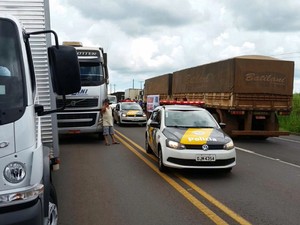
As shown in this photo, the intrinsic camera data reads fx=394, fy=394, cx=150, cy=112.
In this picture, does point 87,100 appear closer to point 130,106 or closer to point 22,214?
point 130,106

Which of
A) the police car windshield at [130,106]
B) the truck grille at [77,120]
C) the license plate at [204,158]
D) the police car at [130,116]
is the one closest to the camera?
the license plate at [204,158]

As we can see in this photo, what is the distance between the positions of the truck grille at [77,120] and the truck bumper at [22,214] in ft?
35.4

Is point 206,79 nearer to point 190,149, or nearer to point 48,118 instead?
point 190,149

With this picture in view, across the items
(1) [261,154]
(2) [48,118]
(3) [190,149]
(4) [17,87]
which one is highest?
(4) [17,87]

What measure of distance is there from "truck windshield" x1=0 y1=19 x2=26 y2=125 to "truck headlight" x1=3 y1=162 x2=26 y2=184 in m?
0.35

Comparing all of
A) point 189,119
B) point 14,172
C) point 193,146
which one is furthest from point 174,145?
point 14,172

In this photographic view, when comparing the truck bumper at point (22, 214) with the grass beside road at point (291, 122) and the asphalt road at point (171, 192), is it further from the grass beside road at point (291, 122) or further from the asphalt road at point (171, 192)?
the grass beside road at point (291, 122)

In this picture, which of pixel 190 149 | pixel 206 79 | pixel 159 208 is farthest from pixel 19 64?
pixel 206 79

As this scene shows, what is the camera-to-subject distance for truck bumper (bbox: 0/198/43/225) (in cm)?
303

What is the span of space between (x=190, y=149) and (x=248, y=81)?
27.4ft

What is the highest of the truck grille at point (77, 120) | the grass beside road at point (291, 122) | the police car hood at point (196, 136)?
the police car hood at point (196, 136)

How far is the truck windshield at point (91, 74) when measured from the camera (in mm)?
13962

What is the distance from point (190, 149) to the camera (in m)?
8.16

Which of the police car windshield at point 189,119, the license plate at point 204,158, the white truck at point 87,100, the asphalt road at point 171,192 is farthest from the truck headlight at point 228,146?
the white truck at point 87,100
